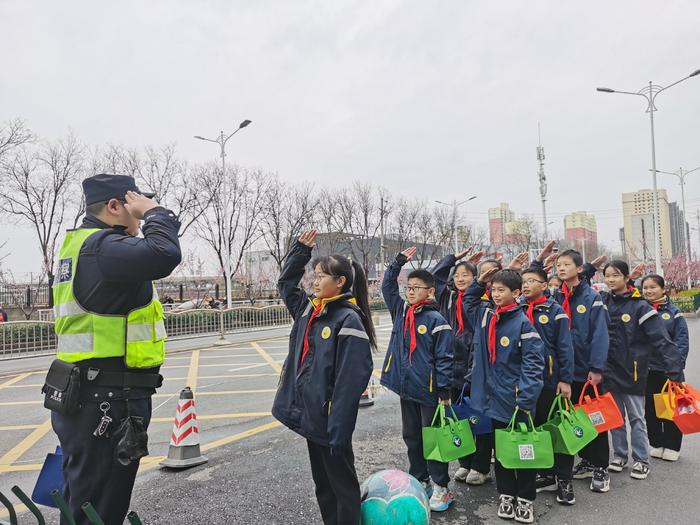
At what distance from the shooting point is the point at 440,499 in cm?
357

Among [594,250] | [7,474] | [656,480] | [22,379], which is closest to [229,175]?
[22,379]

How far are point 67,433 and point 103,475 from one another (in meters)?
0.24

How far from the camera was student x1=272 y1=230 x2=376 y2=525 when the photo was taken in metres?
2.67

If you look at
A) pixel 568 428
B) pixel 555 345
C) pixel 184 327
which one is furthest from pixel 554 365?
pixel 184 327

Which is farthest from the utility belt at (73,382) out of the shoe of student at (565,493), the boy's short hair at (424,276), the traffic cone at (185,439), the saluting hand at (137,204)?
the shoe of student at (565,493)

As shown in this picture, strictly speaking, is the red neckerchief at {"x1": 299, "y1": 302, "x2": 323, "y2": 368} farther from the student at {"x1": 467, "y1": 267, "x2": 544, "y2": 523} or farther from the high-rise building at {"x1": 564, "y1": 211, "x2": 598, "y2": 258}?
the high-rise building at {"x1": 564, "y1": 211, "x2": 598, "y2": 258}

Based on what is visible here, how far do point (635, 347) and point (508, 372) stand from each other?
1683mm

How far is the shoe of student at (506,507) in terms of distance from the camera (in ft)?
11.2

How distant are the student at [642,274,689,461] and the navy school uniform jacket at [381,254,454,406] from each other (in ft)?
7.01

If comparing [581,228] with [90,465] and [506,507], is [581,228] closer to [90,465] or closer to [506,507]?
[506,507]

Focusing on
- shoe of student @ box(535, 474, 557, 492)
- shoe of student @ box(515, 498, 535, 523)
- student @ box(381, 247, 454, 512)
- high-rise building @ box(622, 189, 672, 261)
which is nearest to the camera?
shoe of student @ box(515, 498, 535, 523)

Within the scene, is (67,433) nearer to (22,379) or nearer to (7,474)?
(7,474)

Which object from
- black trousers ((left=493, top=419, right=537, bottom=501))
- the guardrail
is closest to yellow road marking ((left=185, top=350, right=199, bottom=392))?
the guardrail

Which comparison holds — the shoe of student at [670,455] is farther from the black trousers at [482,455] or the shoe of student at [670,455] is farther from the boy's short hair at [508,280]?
the boy's short hair at [508,280]
